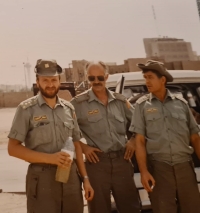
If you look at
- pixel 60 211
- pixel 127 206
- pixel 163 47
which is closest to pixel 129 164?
pixel 127 206

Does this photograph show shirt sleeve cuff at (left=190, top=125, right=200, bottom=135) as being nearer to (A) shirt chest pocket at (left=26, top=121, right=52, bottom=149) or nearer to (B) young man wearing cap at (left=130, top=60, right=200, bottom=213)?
(B) young man wearing cap at (left=130, top=60, right=200, bottom=213)

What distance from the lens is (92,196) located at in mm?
2412

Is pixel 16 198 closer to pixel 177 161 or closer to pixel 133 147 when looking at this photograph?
pixel 133 147

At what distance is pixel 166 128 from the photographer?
97.3 inches

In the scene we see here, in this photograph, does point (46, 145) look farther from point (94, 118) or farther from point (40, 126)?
point (94, 118)

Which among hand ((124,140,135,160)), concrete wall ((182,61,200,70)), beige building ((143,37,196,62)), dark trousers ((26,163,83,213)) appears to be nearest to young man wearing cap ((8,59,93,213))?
dark trousers ((26,163,83,213))

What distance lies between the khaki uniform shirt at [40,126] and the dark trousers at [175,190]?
846 millimetres

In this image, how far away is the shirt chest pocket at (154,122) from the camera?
2481 mm

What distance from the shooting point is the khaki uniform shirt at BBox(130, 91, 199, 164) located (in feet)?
8.02

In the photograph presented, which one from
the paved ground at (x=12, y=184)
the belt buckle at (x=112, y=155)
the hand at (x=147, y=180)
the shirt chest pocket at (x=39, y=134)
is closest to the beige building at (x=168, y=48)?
the paved ground at (x=12, y=184)

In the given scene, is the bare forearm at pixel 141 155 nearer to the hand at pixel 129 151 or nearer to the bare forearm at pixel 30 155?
the hand at pixel 129 151

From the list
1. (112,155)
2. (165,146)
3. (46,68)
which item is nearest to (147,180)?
(165,146)

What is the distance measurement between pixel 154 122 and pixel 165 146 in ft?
0.71

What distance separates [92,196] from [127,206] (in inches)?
16.3
